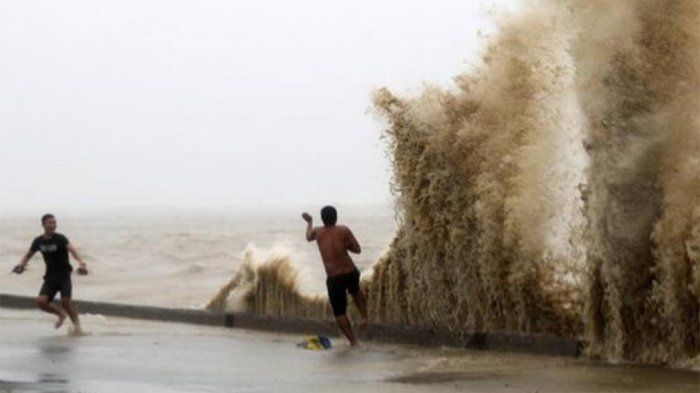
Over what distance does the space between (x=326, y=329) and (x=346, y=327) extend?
205 cm

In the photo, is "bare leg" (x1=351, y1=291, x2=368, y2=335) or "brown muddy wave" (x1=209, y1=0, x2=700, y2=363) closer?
"brown muddy wave" (x1=209, y1=0, x2=700, y2=363)

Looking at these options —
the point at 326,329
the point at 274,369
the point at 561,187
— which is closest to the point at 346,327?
the point at 326,329

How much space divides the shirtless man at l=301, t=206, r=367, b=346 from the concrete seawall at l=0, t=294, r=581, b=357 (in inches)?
19.8

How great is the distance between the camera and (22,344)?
21469 mm

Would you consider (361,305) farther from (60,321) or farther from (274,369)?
(60,321)

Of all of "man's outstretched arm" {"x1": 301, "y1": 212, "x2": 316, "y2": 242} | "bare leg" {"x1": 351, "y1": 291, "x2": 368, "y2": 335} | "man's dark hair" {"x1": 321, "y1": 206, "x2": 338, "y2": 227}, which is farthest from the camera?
"man's outstretched arm" {"x1": 301, "y1": 212, "x2": 316, "y2": 242}

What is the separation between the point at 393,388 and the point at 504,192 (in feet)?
17.4

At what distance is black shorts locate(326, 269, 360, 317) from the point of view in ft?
68.7

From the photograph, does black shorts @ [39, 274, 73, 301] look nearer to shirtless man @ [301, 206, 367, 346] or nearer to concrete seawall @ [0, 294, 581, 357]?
concrete seawall @ [0, 294, 581, 357]

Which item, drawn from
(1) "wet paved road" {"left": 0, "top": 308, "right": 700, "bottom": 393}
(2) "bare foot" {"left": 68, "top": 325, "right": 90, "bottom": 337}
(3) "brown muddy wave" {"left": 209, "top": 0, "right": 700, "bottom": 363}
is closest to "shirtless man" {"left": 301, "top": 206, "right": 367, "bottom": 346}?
(1) "wet paved road" {"left": 0, "top": 308, "right": 700, "bottom": 393}

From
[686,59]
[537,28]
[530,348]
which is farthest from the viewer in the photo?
[537,28]

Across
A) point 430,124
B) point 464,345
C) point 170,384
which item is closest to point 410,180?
point 430,124

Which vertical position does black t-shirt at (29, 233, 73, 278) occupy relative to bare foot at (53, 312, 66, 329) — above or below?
above

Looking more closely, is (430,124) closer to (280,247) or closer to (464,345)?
(464,345)
